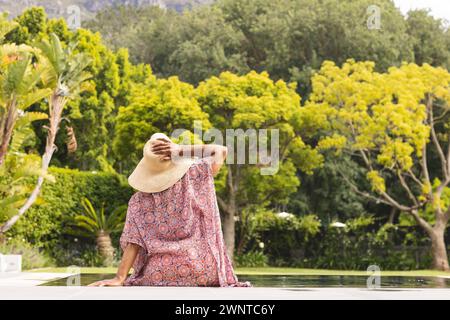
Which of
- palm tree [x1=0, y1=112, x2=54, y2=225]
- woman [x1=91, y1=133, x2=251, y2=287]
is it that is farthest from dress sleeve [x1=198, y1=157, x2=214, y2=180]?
palm tree [x1=0, y1=112, x2=54, y2=225]

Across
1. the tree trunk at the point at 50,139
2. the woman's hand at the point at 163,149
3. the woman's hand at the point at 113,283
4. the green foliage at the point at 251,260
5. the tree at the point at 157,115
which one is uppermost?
the tree at the point at 157,115

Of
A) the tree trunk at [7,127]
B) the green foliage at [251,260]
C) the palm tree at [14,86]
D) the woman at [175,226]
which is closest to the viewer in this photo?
the woman at [175,226]

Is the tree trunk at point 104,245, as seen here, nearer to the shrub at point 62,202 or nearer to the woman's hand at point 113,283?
the shrub at point 62,202

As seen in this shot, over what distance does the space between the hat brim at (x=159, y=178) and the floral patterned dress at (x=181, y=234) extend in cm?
10

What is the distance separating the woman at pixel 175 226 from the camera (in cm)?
909

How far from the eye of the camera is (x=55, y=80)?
18875 mm

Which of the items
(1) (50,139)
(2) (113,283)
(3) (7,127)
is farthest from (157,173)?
(1) (50,139)

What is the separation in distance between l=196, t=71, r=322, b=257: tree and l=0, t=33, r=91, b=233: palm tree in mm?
4949

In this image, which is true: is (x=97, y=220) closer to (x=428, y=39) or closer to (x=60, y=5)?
(x=428, y=39)

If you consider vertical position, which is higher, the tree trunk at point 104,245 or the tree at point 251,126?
the tree at point 251,126

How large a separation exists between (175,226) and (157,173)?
24.9 inches

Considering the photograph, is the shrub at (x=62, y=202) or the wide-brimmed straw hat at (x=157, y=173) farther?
the shrub at (x=62, y=202)

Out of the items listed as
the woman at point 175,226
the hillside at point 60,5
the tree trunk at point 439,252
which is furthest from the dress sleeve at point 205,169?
the hillside at point 60,5
